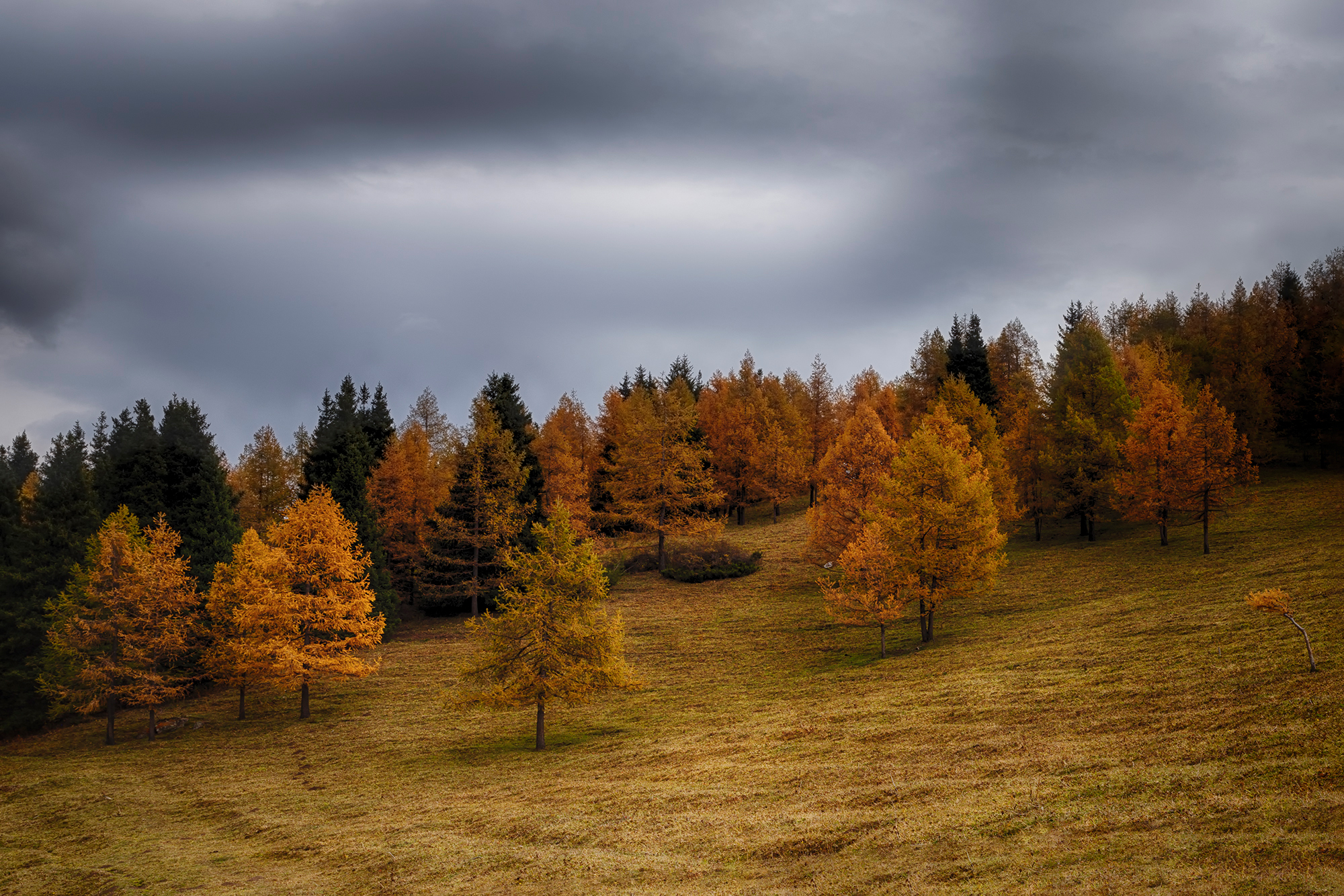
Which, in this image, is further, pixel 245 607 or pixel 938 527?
pixel 938 527

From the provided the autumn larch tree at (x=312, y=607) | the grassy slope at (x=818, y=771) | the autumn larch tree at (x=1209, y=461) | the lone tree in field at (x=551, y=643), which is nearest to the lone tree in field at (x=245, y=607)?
the autumn larch tree at (x=312, y=607)

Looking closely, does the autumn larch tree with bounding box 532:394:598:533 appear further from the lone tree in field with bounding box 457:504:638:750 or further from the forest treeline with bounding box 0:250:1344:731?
the lone tree in field with bounding box 457:504:638:750

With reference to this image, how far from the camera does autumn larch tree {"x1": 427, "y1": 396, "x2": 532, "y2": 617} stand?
57.4 metres

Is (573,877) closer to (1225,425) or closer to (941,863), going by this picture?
(941,863)

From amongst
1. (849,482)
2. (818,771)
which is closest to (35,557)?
(818,771)

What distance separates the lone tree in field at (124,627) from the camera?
37812mm

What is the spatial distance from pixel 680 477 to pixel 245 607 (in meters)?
36.3

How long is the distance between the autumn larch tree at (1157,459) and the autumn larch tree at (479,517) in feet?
141

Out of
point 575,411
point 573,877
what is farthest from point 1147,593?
point 575,411

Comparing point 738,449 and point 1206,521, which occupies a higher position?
point 738,449

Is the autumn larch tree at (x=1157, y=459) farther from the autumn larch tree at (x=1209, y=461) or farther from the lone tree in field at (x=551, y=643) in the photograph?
the lone tree in field at (x=551, y=643)

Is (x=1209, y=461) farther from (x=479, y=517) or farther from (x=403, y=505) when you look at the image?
(x=403, y=505)

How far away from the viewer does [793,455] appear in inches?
3000

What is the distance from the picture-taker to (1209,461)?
47594mm
